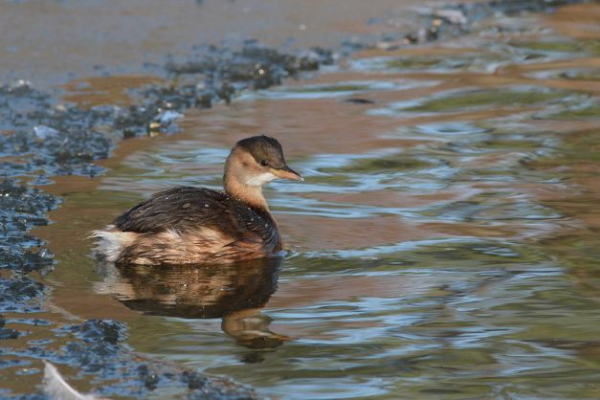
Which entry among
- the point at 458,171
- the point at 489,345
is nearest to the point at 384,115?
the point at 458,171

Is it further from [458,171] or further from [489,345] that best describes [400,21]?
[489,345]

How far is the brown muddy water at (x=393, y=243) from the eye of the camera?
17.8 feet

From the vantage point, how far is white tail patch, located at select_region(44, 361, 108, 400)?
15.7 ft

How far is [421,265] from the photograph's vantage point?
6840mm

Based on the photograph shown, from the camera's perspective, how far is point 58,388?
4.85 metres

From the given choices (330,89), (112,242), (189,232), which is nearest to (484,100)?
(330,89)

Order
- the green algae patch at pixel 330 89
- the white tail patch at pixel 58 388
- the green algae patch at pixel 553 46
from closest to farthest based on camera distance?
the white tail patch at pixel 58 388 < the green algae patch at pixel 330 89 < the green algae patch at pixel 553 46

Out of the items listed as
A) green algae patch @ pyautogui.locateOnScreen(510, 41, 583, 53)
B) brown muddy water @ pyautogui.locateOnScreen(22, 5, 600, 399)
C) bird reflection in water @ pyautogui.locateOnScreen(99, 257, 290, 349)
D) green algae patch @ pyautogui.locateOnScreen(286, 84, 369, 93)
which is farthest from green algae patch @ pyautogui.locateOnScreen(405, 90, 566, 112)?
bird reflection in water @ pyautogui.locateOnScreen(99, 257, 290, 349)

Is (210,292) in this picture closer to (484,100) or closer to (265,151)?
(265,151)

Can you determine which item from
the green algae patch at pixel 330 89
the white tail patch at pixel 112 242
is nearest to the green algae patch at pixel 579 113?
the green algae patch at pixel 330 89

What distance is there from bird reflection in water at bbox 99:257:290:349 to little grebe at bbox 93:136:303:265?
0.07m

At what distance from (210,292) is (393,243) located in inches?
48.0

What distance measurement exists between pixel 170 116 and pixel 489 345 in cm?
489

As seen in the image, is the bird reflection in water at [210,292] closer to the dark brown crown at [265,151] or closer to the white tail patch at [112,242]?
the white tail patch at [112,242]
